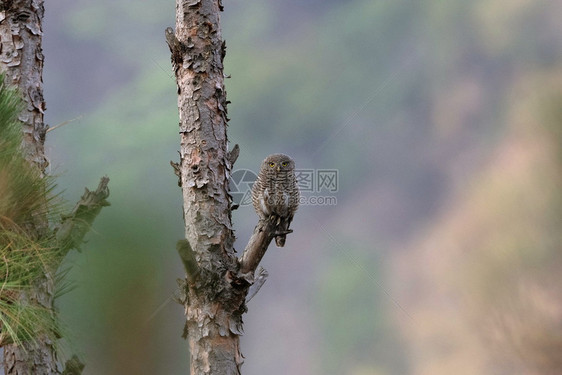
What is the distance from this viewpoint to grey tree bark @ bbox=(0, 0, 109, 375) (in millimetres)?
5172

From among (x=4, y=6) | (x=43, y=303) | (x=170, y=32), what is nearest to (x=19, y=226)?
(x=43, y=303)

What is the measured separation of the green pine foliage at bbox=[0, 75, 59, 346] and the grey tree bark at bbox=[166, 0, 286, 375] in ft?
3.42

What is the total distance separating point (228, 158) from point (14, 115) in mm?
1858

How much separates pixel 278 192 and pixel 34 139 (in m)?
2.27

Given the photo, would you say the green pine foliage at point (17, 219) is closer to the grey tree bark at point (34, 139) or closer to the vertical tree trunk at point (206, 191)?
the grey tree bark at point (34, 139)

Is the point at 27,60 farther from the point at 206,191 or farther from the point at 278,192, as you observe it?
the point at 278,192

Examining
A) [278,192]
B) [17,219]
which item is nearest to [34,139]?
[17,219]

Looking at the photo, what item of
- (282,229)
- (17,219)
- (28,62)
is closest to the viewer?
(17,219)

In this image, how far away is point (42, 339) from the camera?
17.0 feet

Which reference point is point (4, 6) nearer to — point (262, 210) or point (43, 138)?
point (43, 138)

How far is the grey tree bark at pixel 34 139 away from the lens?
5172mm

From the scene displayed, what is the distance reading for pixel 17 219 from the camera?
13.8 feet

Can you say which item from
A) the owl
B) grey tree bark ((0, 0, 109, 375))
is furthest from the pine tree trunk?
the owl

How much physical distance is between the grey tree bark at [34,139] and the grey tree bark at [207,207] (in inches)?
35.4
